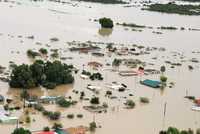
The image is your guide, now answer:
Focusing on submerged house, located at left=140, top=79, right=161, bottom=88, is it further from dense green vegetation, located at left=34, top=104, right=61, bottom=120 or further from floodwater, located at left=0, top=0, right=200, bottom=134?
dense green vegetation, located at left=34, top=104, right=61, bottom=120

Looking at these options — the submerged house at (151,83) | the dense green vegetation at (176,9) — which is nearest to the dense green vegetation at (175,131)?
the submerged house at (151,83)

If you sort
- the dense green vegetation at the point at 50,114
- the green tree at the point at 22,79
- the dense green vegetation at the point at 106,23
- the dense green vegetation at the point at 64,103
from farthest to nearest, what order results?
1. the dense green vegetation at the point at 106,23
2. the green tree at the point at 22,79
3. the dense green vegetation at the point at 64,103
4. the dense green vegetation at the point at 50,114

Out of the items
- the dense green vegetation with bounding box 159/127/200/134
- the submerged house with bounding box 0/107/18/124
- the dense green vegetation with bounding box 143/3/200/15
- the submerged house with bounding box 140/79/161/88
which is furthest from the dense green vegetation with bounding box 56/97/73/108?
the dense green vegetation with bounding box 143/3/200/15

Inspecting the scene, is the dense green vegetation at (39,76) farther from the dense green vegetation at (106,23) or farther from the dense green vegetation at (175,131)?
the dense green vegetation at (106,23)

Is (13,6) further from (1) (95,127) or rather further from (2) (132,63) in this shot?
(1) (95,127)

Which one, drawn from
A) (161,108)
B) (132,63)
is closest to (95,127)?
(161,108)

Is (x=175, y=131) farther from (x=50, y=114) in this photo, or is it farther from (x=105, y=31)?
(x=105, y=31)

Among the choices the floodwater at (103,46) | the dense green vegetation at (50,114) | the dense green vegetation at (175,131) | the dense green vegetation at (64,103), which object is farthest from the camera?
the dense green vegetation at (64,103)
